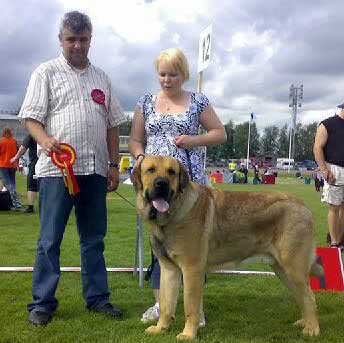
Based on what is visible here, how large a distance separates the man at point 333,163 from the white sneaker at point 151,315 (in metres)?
4.03

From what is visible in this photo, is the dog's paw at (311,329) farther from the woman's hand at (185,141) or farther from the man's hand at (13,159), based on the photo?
the man's hand at (13,159)

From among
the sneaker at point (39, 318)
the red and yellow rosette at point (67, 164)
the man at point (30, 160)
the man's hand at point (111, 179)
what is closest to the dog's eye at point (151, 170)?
the red and yellow rosette at point (67, 164)

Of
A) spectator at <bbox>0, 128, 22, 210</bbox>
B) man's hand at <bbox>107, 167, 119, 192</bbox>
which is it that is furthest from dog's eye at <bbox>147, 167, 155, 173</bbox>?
spectator at <bbox>0, 128, 22, 210</bbox>

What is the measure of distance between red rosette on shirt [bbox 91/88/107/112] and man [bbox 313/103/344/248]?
428cm

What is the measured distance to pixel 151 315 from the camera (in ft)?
15.2

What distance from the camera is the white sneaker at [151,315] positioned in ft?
15.1

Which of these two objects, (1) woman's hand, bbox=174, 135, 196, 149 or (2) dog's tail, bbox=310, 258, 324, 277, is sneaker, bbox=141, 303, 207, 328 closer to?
(2) dog's tail, bbox=310, 258, 324, 277

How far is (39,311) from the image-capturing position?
442 centimetres

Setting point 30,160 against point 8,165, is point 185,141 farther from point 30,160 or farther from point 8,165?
point 8,165

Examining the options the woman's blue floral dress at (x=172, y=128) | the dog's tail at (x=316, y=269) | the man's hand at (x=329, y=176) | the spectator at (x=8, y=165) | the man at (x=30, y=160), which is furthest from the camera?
the spectator at (x=8, y=165)

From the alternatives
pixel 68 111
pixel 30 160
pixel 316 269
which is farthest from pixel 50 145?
pixel 30 160

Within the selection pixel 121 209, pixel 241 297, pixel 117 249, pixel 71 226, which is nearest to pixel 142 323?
pixel 241 297

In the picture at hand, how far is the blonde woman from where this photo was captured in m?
4.38

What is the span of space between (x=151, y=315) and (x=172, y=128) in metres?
1.78
